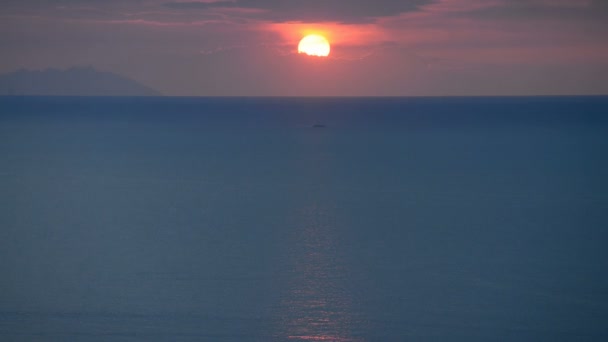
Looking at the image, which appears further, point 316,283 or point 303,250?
point 303,250

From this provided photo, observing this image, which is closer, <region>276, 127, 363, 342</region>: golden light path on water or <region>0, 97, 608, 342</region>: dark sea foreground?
<region>276, 127, 363, 342</region>: golden light path on water

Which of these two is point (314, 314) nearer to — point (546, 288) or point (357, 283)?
point (357, 283)

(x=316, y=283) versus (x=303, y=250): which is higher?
(x=303, y=250)

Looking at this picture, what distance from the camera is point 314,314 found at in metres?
10.7

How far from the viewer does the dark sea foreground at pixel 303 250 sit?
1045cm

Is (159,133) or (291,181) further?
(159,133)

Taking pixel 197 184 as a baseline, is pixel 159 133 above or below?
above

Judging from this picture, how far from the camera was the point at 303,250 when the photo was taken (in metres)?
14.4

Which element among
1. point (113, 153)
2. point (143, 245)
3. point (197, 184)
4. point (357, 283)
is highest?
point (113, 153)

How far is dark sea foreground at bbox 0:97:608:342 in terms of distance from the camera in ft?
34.3

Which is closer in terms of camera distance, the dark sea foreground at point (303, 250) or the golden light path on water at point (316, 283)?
the golden light path on water at point (316, 283)

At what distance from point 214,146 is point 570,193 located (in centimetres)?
2005

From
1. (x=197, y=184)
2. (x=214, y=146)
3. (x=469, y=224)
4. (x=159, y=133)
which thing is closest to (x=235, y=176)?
(x=197, y=184)

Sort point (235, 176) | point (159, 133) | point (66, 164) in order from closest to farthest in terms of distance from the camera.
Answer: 1. point (235, 176)
2. point (66, 164)
3. point (159, 133)
